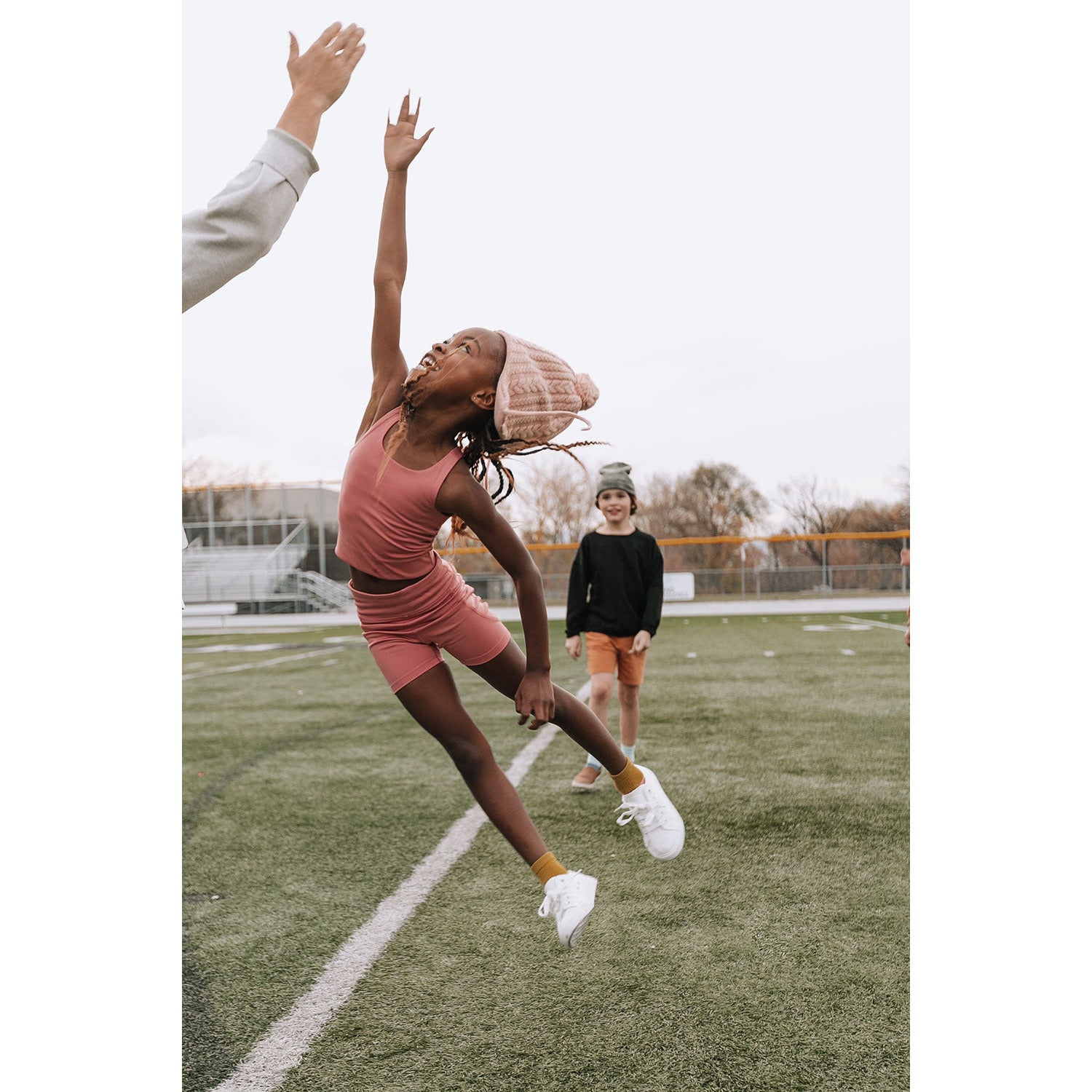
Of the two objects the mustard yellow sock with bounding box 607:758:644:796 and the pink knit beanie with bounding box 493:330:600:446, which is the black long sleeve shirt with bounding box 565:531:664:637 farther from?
the pink knit beanie with bounding box 493:330:600:446

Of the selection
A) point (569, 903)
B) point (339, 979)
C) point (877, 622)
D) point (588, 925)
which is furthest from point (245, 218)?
point (877, 622)

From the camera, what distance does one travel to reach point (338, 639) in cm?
1845

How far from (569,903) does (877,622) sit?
17803 millimetres

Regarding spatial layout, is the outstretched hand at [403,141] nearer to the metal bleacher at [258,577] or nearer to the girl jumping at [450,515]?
the girl jumping at [450,515]

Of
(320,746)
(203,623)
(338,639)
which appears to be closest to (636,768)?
(320,746)

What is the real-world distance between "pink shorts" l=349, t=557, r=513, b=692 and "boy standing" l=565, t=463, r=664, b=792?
2717mm

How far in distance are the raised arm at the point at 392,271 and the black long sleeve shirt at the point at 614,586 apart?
10.1 ft

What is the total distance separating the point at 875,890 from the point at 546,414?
2.50 meters

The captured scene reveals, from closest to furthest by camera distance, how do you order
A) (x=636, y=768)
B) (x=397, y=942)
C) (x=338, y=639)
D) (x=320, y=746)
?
(x=636, y=768), (x=397, y=942), (x=320, y=746), (x=338, y=639)

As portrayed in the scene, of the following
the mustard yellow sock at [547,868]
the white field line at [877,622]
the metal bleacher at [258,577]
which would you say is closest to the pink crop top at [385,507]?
the mustard yellow sock at [547,868]

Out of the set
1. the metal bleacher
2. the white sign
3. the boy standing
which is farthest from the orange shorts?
the metal bleacher

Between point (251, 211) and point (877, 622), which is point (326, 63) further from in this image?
point (877, 622)

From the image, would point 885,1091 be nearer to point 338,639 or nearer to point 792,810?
point 792,810

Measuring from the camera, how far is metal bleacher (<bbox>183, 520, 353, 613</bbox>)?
3116 centimetres
